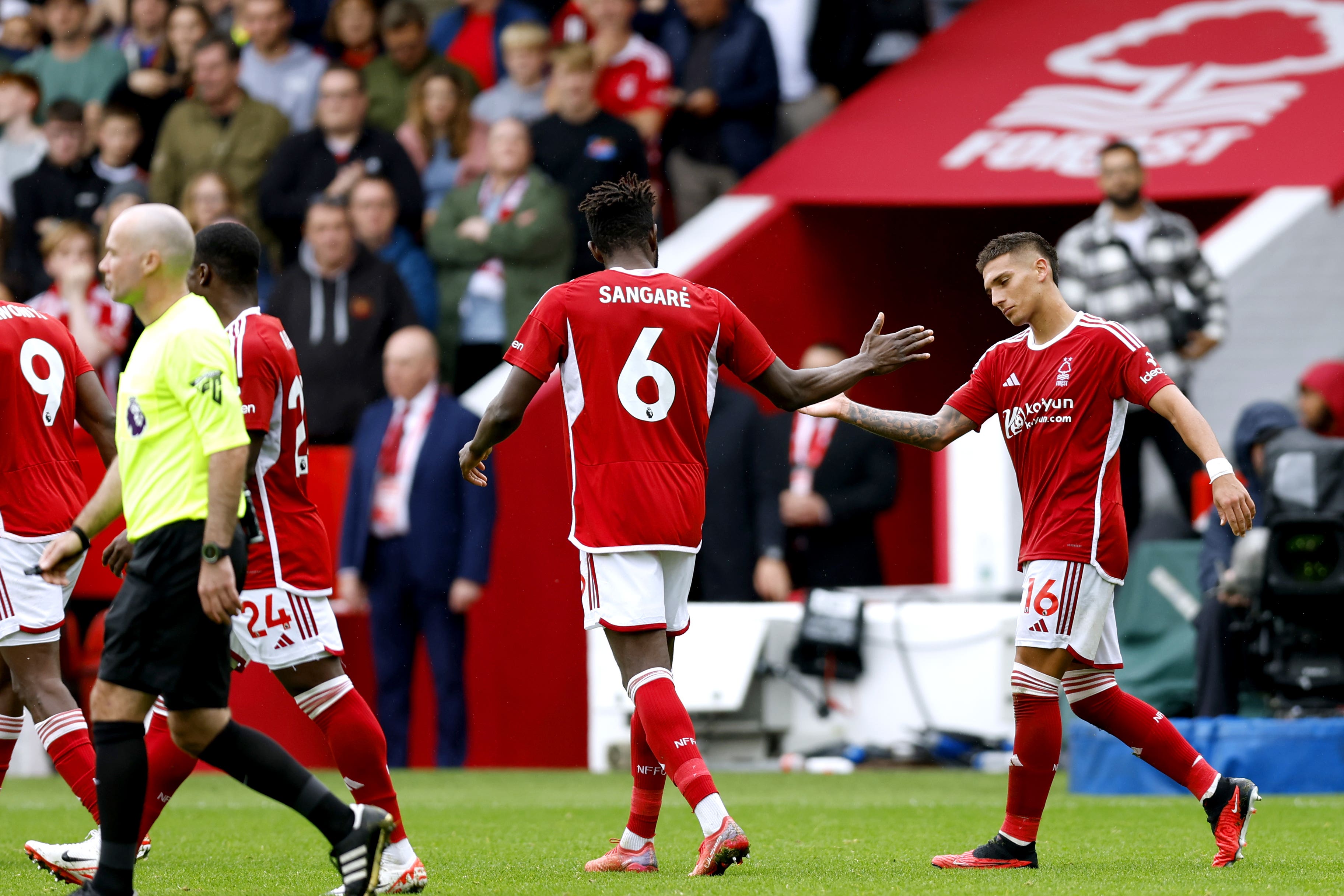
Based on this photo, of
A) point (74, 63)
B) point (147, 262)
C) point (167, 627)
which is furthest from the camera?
point (74, 63)

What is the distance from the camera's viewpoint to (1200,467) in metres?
12.2

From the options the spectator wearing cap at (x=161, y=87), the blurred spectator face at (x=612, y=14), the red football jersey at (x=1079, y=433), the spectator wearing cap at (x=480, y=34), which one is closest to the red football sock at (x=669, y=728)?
the red football jersey at (x=1079, y=433)

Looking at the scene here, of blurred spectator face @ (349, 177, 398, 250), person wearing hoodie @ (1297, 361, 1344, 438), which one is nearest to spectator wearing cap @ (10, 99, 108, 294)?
blurred spectator face @ (349, 177, 398, 250)

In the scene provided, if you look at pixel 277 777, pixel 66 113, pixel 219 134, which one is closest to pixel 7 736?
pixel 277 777

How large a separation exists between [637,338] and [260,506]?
133cm

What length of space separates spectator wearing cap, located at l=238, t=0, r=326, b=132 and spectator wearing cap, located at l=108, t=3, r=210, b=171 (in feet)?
1.62

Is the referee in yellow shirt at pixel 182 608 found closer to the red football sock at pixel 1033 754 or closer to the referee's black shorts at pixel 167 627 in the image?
the referee's black shorts at pixel 167 627

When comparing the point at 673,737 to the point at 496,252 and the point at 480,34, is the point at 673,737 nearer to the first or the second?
the point at 496,252

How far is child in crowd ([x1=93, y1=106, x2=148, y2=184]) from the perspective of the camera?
15.2m

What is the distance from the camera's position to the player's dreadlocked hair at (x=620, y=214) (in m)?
6.40

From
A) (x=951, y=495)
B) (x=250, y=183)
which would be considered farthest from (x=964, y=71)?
(x=250, y=183)

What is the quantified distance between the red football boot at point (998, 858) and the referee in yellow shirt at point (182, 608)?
211 cm

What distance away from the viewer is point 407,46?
1504 cm

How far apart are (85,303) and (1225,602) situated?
27.5ft
